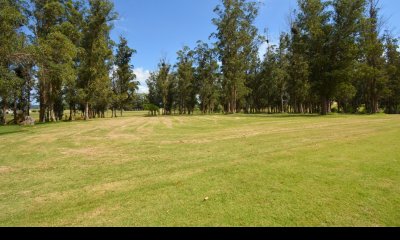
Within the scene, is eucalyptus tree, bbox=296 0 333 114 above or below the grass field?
above

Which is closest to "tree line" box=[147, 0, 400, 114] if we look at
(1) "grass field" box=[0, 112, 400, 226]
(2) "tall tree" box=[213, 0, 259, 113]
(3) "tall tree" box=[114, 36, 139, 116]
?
(2) "tall tree" box=[213, 0, 259, 113]

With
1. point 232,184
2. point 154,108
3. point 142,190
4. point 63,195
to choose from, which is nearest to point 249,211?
point 232,184

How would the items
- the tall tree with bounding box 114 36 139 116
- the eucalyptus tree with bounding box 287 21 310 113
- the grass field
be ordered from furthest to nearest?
1. the tall tree with bounding box 114 36 139 116
2. the eucalyptus tree with bounding box 287 21 310 113
3. the grass field

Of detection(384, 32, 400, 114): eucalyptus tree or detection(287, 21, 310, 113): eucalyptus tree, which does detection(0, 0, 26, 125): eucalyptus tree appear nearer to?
detection(287, 21, 310, 113): eucalyptus tree

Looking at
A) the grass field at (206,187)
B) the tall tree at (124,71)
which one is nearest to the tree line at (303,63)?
the tall tree at (124,71)

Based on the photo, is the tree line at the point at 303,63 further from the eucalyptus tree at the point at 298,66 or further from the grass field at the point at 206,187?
the grass field at the point at 206,187

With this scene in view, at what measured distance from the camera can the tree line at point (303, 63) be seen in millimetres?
35188

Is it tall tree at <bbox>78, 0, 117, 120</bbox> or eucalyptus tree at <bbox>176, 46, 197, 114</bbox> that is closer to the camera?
tall tree at <bbox>78, 0, 117, 120</bbox>

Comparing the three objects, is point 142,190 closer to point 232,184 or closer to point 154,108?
point 232,184

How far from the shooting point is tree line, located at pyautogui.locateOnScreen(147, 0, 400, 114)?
1385 inches

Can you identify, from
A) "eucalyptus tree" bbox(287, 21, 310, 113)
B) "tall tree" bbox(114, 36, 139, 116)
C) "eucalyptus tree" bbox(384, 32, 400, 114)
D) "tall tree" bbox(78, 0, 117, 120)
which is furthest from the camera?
"tall tree" bbox(114, 36, 139, 116)

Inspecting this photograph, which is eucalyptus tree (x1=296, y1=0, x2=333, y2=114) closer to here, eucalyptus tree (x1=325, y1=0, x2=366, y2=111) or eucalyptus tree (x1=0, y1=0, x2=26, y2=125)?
eucalyptus tree (x1=325, y1=0, x2=366, y2=111)

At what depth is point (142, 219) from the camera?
4297 millimetres

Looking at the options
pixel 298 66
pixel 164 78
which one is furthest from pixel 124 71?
pixel 298 66
